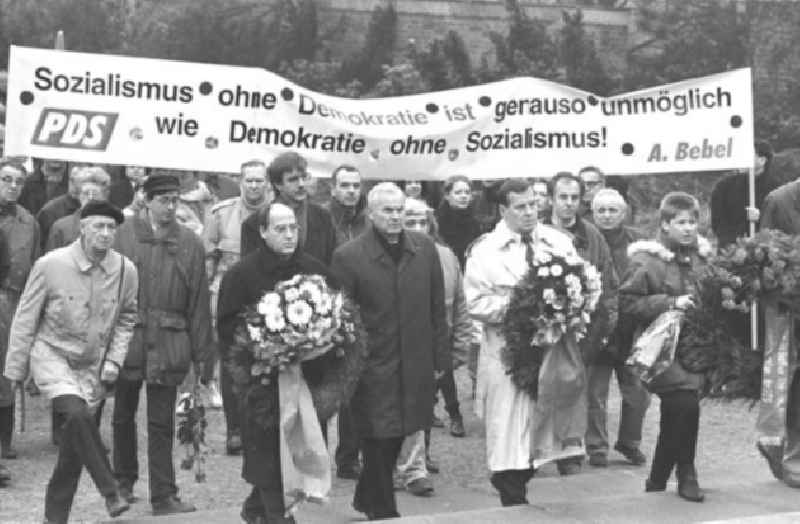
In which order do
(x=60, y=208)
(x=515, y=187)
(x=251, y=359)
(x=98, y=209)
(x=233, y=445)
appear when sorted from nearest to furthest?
1. (x=251, y=359)
2. (x=98, y=209)
3. (x=515, y=187)
4. (x=233, y=445)
5. (x=60, y=208)

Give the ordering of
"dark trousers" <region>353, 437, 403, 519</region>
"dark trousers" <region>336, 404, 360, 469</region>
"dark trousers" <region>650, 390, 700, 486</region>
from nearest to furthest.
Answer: "dark trousers" <region>353, 437, 403, 519</region>, "dark trousers" <region>650, 390, 700, 486</region>, "dark trousers" <region>336, 404, 360, 469</region>

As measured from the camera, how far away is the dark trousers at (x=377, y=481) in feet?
28.1

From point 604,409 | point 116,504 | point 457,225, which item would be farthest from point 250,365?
point 457,225

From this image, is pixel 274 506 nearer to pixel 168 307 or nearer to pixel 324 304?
pixel 324 304

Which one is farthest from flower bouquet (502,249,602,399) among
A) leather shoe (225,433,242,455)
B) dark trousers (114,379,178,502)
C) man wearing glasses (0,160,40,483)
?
man wearing glasses (0,160,40,483)

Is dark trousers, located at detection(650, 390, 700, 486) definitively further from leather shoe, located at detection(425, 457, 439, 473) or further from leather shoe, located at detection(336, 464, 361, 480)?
leather shoe, located at detection(336, 464, 361, 480)

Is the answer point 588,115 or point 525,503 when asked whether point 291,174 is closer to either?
point 525,503

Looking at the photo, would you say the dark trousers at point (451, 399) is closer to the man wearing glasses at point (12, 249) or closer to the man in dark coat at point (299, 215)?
the man in dark coat at point (299, 215)

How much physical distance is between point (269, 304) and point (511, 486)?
1977 millimetres

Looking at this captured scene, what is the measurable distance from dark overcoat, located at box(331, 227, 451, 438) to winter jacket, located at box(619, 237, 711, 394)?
3.89 feet

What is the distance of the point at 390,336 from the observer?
862 centimetres

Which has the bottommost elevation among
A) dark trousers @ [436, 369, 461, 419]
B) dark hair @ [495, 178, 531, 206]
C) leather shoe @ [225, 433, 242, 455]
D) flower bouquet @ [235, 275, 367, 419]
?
leather shoe @ [225, 433, 242, 455]

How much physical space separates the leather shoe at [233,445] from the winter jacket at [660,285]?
3.12 m

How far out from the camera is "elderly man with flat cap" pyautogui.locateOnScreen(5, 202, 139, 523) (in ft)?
27.6
